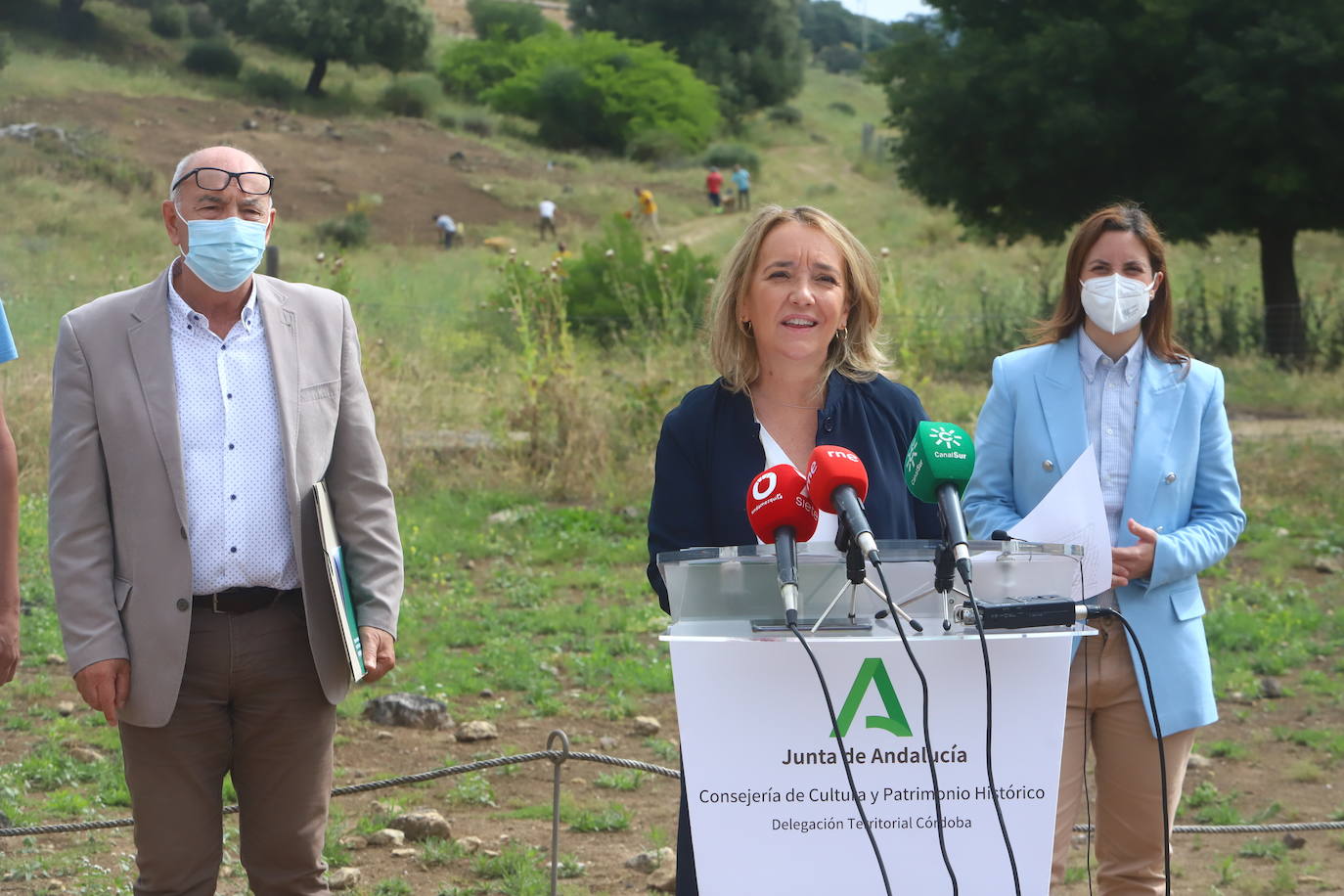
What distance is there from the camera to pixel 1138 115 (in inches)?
781

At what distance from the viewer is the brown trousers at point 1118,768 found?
3805mm

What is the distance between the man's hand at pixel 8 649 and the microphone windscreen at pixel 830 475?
93.5 inches

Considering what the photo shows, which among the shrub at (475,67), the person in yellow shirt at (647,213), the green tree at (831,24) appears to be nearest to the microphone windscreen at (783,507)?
the person in yellow shirt at (647,213)

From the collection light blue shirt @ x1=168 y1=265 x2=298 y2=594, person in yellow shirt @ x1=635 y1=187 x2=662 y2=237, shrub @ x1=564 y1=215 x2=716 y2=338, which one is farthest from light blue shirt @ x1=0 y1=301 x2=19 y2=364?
person in yellow shirt @ x1=635 y1=187 x2=662 y2=237

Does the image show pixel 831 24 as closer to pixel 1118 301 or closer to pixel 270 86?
pixel 270 86

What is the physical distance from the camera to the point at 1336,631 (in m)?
8.76

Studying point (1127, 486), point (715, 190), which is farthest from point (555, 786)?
point (715, 190)

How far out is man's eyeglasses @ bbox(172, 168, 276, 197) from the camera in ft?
12.4

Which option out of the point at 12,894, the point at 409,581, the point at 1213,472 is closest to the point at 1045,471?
the point at 1213,472

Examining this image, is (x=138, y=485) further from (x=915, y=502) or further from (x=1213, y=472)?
(x=1213, y=472)

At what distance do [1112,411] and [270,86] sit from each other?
53.4 metres

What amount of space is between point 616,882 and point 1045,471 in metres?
2.37

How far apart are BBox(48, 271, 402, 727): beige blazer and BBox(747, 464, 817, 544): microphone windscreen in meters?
1.63

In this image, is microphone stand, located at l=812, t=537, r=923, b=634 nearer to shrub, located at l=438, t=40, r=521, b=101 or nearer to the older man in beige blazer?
the older man in beige blazer
